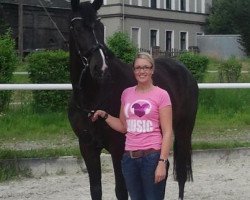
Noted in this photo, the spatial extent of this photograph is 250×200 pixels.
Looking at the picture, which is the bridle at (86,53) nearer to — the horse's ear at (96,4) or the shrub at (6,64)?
the horse's ear at (96,4)

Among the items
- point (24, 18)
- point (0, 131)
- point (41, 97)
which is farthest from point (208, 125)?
point (24, 18)

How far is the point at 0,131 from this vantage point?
9.73 meters

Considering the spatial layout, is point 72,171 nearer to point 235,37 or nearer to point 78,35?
point 78,35

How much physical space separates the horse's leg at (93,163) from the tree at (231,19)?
43830 mm

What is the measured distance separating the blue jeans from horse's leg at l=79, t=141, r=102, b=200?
902mm

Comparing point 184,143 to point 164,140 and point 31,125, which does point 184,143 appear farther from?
point 31,125

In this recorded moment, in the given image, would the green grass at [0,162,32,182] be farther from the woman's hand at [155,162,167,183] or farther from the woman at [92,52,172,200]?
the woman's hand at [155,162,167,183]

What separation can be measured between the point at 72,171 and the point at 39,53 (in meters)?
3.87

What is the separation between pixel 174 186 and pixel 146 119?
336 cm

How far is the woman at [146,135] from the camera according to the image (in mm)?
4238

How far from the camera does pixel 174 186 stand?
743cm

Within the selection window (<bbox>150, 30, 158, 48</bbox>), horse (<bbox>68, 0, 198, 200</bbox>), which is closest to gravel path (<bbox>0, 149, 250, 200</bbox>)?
horse (<bbox>68, 0, 198, 200</bbox>)

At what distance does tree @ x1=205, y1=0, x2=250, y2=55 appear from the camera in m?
49.1

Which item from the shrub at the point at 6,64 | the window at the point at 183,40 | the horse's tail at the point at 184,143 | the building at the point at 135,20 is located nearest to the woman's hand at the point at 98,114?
the horse's tail at the point at 184,143
